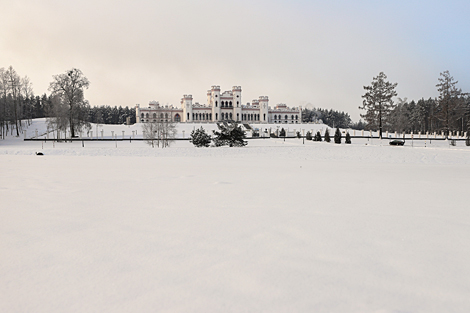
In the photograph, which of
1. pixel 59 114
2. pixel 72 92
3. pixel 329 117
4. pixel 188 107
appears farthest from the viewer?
pixel 329 117

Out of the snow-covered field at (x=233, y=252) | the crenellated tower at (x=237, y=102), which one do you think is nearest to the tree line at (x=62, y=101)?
the snow-covered field at (x=233, y=252)

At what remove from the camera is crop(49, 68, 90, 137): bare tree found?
41.5m

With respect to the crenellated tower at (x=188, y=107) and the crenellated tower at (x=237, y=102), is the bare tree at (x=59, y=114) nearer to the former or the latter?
the crenellated tower at (x=188, y=107)

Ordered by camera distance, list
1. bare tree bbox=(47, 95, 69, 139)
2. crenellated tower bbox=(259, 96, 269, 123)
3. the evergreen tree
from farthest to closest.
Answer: crenellated tower bbox=(259, 96, 269, 123), bare tree bbox=(47, 95, 69, 139), the evergreen tree

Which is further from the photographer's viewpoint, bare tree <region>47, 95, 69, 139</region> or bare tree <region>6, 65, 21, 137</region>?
bare tree <region>6, 65, 21, 137</region>

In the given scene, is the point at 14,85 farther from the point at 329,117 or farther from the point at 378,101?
the point at 329,117

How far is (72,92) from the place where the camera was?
4209cm

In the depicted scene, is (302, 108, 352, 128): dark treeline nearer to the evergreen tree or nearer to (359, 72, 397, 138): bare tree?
(359, 72, 397, 138): bare tree

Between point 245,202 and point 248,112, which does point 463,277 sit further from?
point 248,112

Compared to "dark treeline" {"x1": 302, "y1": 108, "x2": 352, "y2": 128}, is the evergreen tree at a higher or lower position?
lower

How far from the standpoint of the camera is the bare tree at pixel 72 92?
4153 cm

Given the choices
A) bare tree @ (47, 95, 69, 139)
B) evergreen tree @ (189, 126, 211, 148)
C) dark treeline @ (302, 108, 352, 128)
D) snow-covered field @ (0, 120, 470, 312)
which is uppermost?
dark treeline @ (302, 108, 352, 128)

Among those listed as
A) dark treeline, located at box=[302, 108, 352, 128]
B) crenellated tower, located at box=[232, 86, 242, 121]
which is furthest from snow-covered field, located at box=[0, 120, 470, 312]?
dark treeline, located at box=[302, 108, 352, 128]

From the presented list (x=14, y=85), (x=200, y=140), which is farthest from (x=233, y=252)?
(x=14, y=85)
